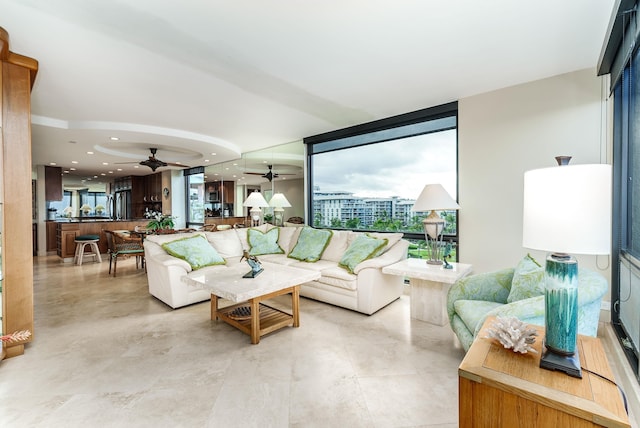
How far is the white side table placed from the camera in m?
2.93

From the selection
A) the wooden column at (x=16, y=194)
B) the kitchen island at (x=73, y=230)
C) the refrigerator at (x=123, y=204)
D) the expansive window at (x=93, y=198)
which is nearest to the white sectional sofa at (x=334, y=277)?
the wooden column at (x=16, y=194)

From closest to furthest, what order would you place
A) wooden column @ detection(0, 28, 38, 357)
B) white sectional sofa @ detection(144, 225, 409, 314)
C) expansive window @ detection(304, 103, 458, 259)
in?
wooden column @ detection(0, 28, 38, 357) → white sectional sofa @ detection(144, 225, 409, 314) → expansive window @ detection(304, 103, 458, 259)

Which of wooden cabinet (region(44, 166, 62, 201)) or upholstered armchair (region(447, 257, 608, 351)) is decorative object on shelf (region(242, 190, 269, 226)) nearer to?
upholstered armchair (region(447, 257, 608, 351))

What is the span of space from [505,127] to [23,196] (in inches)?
190

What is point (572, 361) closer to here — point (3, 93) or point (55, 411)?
point (55, 411)

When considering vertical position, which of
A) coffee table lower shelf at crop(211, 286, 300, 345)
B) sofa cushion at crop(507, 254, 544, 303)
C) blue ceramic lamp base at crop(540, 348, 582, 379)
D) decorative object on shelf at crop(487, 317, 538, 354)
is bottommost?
coffee table lower shelf at crop(211, 286, 300, 345)

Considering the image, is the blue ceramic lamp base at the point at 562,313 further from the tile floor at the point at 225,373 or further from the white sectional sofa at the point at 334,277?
the white sectional sofa at the point at 334,277

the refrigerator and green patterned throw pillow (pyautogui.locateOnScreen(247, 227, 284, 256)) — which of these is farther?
the refrigerator

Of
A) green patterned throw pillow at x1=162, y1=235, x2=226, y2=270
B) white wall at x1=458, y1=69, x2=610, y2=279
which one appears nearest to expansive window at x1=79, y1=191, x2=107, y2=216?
green patterned throw pillow at x1=162, y1=235, x2=226, y2=270

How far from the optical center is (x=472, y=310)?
2125mm

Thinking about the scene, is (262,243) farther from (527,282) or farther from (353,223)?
(527,282)

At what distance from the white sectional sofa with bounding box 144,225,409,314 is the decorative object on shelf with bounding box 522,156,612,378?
207cm

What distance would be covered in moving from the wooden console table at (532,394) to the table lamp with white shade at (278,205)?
14.5 feet

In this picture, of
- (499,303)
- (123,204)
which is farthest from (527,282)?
(123,204)
